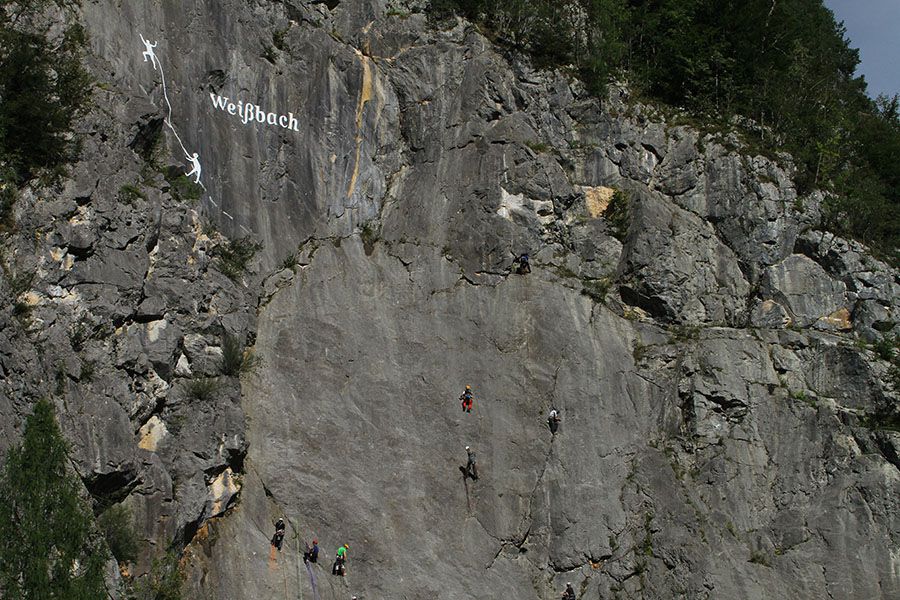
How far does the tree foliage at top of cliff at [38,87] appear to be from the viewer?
2591 centimetres

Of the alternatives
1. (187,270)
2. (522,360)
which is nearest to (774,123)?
(522,360)

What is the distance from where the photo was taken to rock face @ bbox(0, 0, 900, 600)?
84.4ft

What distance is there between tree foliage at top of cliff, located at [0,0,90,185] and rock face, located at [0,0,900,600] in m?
0.77

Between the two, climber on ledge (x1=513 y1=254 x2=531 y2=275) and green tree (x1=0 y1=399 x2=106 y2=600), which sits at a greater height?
climber on ledge (x1=513 y1=254 x2=531 y2=275)

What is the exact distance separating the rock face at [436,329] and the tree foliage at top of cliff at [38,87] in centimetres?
77

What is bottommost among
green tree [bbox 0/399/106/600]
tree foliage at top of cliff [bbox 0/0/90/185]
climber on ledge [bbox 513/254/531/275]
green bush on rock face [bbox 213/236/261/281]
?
green tree [bbox 0/399/106/600]

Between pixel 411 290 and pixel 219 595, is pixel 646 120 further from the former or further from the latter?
pixel 219 595

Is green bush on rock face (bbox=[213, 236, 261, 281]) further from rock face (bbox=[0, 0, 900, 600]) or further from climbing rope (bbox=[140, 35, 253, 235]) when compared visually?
climbing rope (bbox=[140, 35, 253, 235])

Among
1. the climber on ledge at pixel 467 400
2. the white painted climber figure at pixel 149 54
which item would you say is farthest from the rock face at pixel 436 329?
the climber on ledge at pixel 467 400

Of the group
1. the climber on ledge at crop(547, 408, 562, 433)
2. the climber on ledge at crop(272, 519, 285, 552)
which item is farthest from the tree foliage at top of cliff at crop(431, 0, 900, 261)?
the climber on ledge at crop(272, 519, 285, 552)

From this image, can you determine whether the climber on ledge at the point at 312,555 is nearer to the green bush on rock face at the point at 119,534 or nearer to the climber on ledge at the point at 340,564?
the climber on ledge at the point at 340,564

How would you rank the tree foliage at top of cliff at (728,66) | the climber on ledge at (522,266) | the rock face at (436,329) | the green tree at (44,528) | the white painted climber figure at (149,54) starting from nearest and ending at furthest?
the green tree at (44,528)
the rock face at (436,329)
the white painted climber figure at (149,54)
the climber on ledge at (522,266)
the tree foliage at top of cliff at (728,66)

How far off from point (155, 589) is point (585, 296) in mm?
17246

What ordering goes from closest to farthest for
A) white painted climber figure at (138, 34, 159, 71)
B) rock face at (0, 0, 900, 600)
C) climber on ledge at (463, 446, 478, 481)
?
1. rock face at (0, 0, 900, 600)
2. climber on ledge at (463, 446, 478, 481)
3. white painted climber figure at (138, 34, 159, 71)
